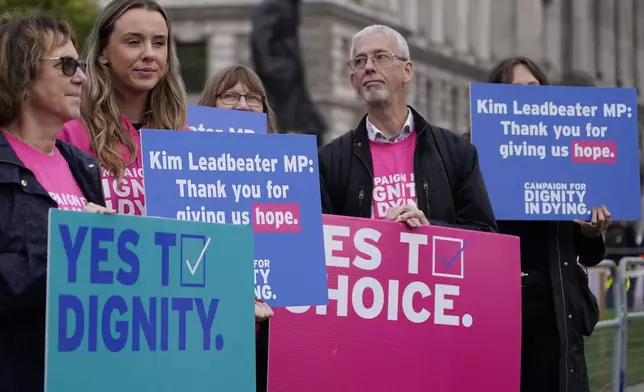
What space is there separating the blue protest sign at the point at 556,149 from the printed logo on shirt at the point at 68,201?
260 cm

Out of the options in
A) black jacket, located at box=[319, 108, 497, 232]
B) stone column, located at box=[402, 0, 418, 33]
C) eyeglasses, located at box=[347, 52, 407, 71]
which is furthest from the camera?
stone column, located at box=[402, 0, 418, 33]

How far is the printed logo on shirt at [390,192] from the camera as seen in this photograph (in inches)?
254

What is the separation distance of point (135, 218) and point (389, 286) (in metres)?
1.73

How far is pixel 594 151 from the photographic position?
742 cm

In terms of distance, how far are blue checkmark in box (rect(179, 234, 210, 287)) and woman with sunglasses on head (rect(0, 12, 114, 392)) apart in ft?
0.96

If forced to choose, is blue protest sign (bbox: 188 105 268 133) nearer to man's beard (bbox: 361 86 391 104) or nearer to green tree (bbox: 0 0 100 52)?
man's beard (bbox: 361 86 391 104)

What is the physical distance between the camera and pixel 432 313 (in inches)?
249

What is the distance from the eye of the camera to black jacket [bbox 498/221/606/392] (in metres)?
7.12

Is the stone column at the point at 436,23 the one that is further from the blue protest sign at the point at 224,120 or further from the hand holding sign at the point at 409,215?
the hand holding sign at the point at 409,215

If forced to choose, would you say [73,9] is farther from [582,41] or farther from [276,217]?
[582,41]

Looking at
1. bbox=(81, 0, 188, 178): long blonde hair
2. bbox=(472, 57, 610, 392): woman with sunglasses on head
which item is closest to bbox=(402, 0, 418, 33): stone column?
bbox=(472, 57, 610, 392): woman with sunglasses on head

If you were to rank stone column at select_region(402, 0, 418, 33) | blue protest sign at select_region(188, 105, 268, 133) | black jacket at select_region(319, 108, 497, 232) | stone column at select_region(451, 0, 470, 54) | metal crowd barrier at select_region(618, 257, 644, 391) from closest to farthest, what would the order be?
1. black jacket at select_region(319, 108, 497, 232)
2. blue protest sign at select_region(188, 105, 268, 133)
3. metal crowd barrier at select_region(618, 257, 644, 391)
4. stone column at select_region(402, 0, 418, 33)
5. stone column at select_region(451, 0, 470, 54)

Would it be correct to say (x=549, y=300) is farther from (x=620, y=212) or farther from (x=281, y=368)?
(x=281, y=368)

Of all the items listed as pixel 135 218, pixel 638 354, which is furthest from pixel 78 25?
pixel 135 218
